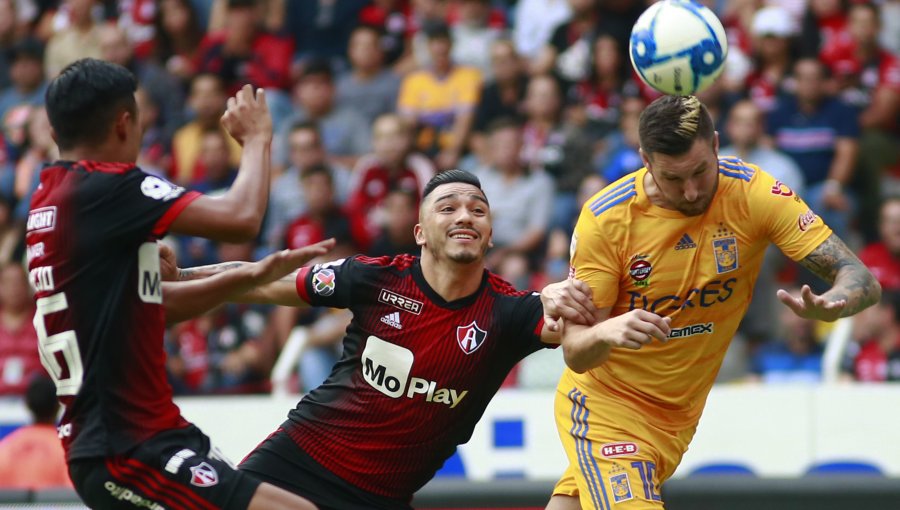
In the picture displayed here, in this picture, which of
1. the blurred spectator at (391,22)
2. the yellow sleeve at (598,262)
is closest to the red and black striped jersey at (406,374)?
the yellow sleeve at (598,262)

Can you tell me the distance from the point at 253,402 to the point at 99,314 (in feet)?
19.0

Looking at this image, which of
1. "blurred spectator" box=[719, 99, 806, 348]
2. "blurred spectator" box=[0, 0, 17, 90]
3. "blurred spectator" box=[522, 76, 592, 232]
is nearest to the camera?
"blurred spectator" box=[719, 99, 806, 348]

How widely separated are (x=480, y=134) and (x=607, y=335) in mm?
7611

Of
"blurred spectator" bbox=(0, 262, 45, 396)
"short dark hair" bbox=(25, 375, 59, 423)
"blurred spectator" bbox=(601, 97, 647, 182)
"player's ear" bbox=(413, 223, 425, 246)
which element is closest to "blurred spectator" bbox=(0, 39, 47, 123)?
"blurred spectator" bbox=(0, 262, 45, 396)

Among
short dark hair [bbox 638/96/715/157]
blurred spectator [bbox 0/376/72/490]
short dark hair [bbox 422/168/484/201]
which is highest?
short dark hair [bbox 638/96/715/157]

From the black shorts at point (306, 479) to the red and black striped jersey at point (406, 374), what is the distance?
38 millimetres

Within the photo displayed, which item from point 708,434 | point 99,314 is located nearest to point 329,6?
point 708,434

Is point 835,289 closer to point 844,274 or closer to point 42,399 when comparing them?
point 844,274

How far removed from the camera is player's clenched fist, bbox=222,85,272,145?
519 centimetres

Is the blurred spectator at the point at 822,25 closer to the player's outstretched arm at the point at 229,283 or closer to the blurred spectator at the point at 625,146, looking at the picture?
the blurred spectator at the point at 625,146

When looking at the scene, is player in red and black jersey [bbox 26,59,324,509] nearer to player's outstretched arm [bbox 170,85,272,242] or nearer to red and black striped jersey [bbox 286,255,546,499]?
player's outstretched arm [bbox 170,85,272,242]

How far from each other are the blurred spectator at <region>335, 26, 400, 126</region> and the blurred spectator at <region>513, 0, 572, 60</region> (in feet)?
4.61

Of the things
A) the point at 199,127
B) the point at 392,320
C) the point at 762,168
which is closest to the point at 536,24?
the point at 762,168

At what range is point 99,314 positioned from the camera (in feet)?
16.4
